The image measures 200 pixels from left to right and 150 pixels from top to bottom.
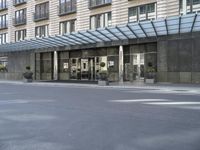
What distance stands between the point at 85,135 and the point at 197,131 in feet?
8.91

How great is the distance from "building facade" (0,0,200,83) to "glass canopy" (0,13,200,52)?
0.30 meters

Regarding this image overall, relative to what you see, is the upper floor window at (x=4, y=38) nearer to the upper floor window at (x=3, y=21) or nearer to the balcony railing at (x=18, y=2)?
the upper floor window at (x=3, y=21)

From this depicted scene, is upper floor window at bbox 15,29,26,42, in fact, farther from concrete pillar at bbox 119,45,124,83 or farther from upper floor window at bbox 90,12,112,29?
concrete pillar at bbox 119,45,124,83

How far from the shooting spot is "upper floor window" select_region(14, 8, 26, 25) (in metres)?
48.7

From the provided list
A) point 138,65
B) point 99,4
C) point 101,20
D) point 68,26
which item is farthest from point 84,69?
point 138,65

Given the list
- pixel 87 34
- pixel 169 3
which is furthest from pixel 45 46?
pixel 169 3

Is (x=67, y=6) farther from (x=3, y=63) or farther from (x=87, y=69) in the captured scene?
(x=3, y=63)

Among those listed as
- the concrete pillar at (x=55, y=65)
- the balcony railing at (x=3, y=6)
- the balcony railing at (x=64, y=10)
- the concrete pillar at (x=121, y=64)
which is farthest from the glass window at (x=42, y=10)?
the concrete pillar at (x=121, y=64)

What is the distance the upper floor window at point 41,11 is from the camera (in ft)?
145

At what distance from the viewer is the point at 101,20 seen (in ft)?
120

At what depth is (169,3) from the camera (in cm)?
2977

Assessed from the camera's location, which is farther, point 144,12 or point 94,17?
point 94,17

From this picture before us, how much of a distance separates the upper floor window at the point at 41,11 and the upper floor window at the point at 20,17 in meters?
3.23

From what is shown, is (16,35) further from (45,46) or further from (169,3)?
(169,3)
